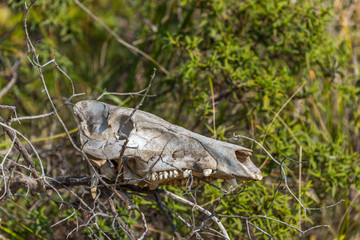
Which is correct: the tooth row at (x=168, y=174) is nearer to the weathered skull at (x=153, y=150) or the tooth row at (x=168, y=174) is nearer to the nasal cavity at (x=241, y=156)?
the weathered skull at (x=153, y=150)

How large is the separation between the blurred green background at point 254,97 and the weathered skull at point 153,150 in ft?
1.79

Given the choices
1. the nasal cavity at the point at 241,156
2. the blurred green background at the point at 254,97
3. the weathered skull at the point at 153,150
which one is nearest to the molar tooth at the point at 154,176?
the weathered skull at the point at 153,150

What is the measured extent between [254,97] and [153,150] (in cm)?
112

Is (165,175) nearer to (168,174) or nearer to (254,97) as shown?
(168,174)

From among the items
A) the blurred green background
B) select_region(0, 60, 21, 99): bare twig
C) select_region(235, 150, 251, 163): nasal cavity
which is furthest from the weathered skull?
select_region(0, 60, 21, 99): bare twig

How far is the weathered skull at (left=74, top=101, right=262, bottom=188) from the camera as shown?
136 cm

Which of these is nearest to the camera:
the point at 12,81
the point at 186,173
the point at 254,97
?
the point at 186,173

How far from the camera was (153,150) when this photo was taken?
1.42 m

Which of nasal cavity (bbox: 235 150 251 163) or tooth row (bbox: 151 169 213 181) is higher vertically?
nasal cavity (bbox: 235 150 251 163)

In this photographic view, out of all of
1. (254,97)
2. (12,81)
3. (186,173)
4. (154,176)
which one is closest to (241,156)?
(186,173)

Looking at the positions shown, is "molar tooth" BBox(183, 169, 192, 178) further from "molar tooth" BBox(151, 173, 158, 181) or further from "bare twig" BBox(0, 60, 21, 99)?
"bare twig" BBox(0, 60, 21, 99)

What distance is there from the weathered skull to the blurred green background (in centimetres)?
55

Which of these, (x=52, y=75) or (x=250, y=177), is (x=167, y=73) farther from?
(x=250, y=177)

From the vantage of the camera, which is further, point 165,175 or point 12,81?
point 12,81
